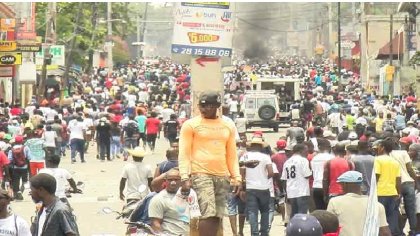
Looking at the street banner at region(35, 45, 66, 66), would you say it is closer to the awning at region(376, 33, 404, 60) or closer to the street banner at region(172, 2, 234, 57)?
the awning at region(376, 33, 404, 60)

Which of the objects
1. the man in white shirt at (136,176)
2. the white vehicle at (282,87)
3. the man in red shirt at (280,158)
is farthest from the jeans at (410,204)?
the white vehicle at (282,87)

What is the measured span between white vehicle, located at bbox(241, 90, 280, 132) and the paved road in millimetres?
8879

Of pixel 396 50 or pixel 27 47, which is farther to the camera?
pixel 396 50

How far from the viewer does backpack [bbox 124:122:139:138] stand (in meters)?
35.1

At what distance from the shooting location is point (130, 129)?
35.2 meters

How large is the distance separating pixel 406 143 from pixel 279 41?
138294 mm

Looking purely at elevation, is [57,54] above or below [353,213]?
above

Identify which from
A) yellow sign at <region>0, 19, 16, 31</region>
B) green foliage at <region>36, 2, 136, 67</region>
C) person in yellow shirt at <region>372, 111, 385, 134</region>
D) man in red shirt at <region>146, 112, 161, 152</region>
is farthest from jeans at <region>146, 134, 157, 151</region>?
green foliage at <region>36, 2, 136, 67</region>

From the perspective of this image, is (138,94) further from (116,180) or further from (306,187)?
(306,187)

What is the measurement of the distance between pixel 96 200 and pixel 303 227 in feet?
60.7

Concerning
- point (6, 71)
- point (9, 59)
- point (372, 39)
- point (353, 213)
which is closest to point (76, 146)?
point (9, 59)

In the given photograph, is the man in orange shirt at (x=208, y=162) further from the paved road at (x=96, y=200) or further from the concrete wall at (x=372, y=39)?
the concrete wall at (x=372, y=39)

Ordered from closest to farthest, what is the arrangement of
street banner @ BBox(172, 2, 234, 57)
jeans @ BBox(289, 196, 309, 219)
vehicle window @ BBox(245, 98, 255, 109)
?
jeans @ BBox(289, 196, 309, 219)
street banner @ BBox(172, 2, 234, 57)
vehicle window @ BBox(245, 98, 255, 109)

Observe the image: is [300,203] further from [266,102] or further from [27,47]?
[266,102]
